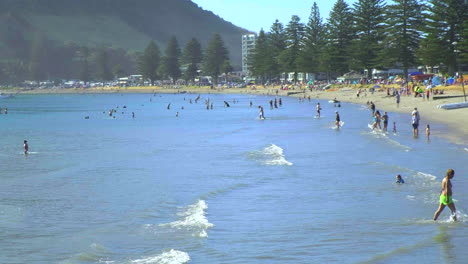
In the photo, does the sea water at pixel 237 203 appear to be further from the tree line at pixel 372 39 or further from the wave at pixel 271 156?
the tree line at pixel 372 39

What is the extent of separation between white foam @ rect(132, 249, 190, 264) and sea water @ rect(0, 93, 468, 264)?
2 centimetres

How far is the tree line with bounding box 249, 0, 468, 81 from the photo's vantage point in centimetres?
6500

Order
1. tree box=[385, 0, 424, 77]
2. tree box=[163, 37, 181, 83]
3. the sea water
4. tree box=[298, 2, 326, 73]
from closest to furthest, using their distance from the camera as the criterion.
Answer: the sea water
tree box=[385, 0, 424, 77]
tree box=[298, 2, 326, 73]
tree box=[163, 37, 181, 83]

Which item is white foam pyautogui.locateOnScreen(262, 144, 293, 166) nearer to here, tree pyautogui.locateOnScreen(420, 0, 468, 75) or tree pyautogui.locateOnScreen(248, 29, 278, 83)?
tree pyautogui.locateOnScreen(420, 0, 468, 75)

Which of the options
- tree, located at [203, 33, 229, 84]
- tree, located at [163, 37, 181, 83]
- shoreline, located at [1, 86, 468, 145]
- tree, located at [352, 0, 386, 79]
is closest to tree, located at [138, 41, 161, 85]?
tree, located at [163, 37, 181, 83]

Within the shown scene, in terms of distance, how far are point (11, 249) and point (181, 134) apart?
3015cm

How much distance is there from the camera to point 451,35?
6506 centimetres

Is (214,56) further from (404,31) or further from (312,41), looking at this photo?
(404,31)

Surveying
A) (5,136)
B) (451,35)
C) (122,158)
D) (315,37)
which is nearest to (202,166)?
(122,158)

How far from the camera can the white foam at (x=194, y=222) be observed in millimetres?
14285

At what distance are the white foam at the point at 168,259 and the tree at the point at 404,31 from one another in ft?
217

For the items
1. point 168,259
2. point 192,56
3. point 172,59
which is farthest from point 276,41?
point 168,259

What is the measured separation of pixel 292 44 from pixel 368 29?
1232 inches

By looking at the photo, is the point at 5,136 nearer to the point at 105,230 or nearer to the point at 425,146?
the point at 425,146
